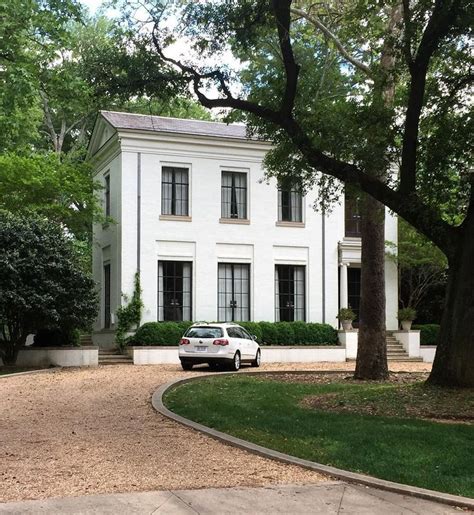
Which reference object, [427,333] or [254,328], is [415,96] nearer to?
[254,328]

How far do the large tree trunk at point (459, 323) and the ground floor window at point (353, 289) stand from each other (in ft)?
56.4

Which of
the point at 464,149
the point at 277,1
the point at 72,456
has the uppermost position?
the point at 277,1

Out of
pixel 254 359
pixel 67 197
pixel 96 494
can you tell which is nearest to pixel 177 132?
pixel 67 197

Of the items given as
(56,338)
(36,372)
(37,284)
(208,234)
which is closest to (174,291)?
(208,234)

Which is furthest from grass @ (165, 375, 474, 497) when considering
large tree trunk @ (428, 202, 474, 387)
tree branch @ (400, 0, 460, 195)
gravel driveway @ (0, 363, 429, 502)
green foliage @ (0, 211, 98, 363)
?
green foliage @ (0, 211, 98, 363)

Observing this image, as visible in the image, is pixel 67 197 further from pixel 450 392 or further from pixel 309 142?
pixel 450 392

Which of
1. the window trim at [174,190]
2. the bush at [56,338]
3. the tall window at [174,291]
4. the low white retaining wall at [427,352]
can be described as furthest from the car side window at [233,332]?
the low white retaining wall at [427,352]

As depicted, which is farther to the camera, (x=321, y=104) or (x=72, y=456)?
(x=321, y=104)

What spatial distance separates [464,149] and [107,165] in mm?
18010

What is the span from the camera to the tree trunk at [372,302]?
56.0 ft

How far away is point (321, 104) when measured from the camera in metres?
14.5

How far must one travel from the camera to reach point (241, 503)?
619 cm

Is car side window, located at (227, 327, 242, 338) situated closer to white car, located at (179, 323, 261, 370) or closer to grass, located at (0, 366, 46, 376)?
white car, located at (179, 323, 261, 370)

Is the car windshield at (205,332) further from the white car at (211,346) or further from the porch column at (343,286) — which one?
the porch column at (343,286)
